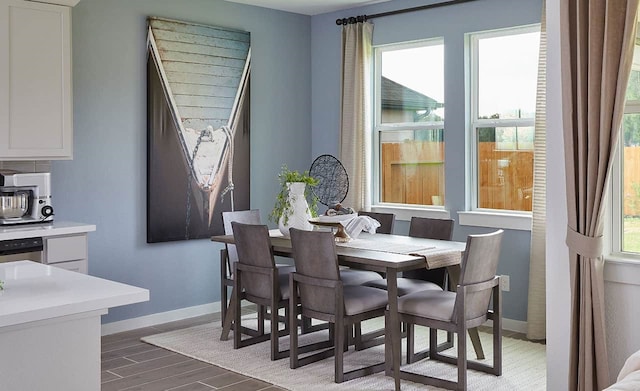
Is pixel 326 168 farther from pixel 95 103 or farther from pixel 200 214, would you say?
pixel 95 103

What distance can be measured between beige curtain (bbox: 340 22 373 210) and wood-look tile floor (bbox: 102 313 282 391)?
2.25 metres

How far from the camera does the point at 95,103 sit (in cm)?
536

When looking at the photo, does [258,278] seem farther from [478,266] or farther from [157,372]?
[478,266]

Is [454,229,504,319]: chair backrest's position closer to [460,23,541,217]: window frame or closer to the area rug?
the area rug

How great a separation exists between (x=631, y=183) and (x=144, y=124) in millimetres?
3627

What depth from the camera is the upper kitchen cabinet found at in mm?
4605

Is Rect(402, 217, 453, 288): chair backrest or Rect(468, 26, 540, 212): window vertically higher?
Rect(468, 26, 540, 212): window

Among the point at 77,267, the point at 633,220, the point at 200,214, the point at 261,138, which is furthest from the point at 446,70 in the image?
the point at 77,267

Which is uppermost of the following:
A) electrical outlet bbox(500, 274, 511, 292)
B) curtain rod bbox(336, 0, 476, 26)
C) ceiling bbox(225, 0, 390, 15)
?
ceiling bbox(225, 0, 390, 15)

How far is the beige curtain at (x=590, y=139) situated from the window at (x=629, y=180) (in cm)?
18

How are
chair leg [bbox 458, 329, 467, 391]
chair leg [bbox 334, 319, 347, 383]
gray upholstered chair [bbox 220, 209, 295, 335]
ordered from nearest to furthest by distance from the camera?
1. chair leg [bbox 458, 329, 467, 391]
2. chair leg [bbox 334, 319, 347, 383]
3. gray upholstered chair [bbox 220, 209, 295, 335]

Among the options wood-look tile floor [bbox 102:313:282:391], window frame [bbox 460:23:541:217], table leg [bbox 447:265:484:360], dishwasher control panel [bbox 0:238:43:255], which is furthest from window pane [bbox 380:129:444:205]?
dishwasher control panel [bbox 0:238:43:255]

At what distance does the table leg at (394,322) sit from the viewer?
13.3 ft

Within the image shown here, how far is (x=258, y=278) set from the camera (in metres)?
4.77
